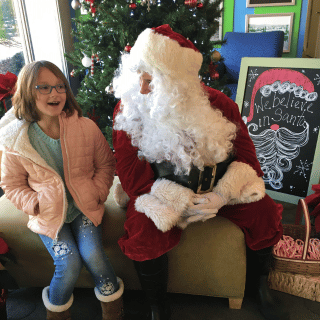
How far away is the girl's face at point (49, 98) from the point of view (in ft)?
3.94

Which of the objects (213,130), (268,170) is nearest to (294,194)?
(268,170)

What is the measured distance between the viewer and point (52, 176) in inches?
48.5

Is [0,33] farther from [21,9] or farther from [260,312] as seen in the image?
[260,312]

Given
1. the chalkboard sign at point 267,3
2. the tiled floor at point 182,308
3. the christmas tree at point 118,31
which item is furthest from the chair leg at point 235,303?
the chalkboard sign at point 267,3

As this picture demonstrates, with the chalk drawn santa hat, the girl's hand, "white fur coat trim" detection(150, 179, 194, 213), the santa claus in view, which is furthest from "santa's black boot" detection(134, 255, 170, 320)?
the chalk drawn santa hat

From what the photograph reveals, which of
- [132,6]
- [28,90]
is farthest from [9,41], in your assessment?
[28,90]

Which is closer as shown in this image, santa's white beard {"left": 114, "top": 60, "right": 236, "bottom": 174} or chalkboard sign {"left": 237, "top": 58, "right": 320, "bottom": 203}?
santa's white beard {"left": 114, "top": 60, "right": 236, "bottom": 174}

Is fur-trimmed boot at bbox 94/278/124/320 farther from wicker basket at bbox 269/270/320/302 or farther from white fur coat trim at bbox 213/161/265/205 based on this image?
wicker basket at bbox 269/270/320/302

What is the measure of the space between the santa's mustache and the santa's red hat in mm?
1092

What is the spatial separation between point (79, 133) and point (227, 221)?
78cm

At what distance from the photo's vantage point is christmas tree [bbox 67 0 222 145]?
1946 millimetres

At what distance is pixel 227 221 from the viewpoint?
4.38ft

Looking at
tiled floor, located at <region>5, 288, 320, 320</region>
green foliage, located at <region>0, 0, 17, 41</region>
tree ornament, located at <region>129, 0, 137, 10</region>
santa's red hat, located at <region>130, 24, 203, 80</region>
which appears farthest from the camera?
green foliage, located at <region>0, 0, 17, 41</region>

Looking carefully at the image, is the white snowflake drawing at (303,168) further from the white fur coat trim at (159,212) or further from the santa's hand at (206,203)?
the white fur coat trim at (159,212)
